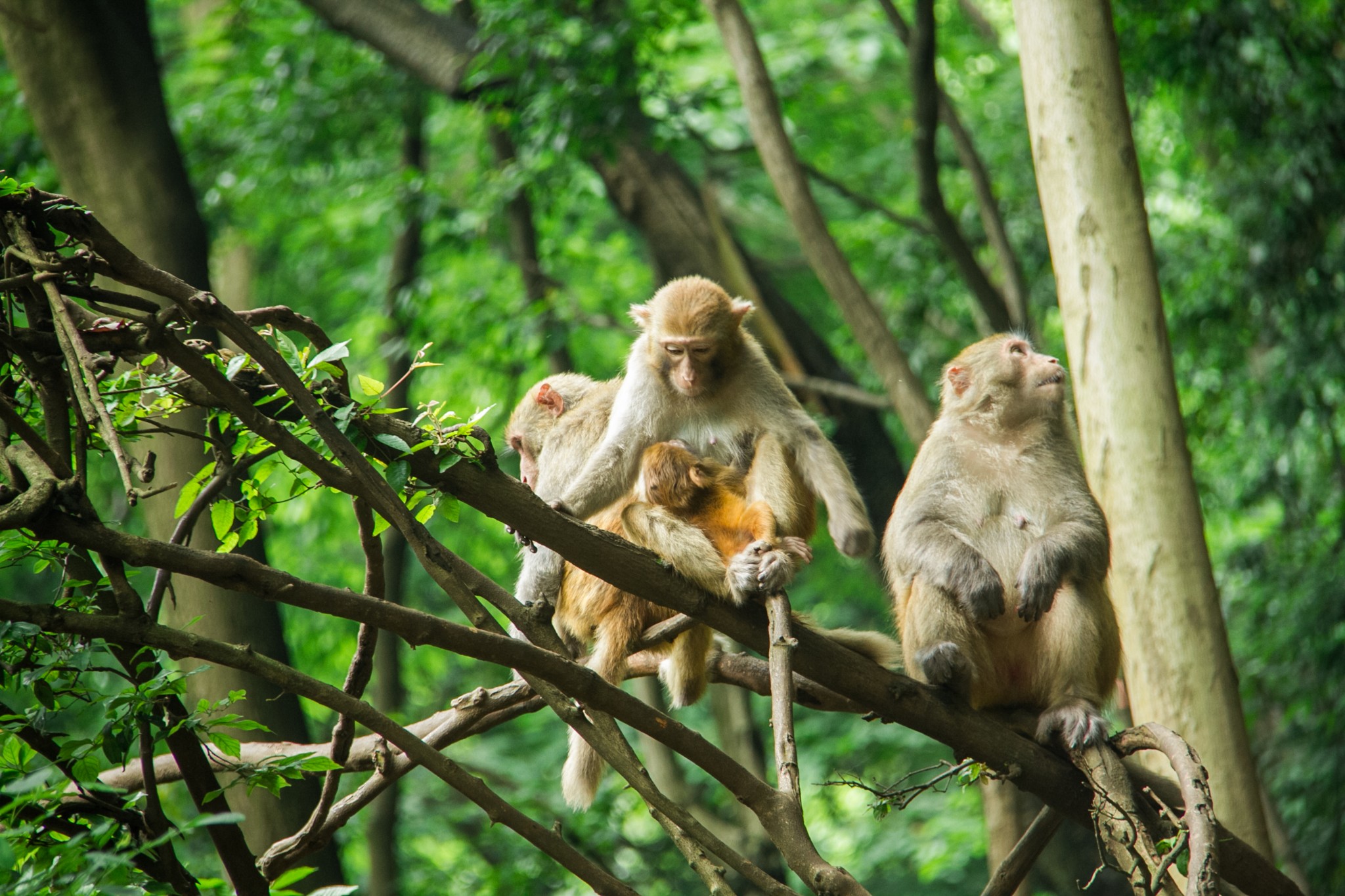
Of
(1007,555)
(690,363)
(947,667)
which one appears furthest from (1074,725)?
(690,363)

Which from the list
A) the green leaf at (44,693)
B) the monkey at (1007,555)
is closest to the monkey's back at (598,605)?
the monkey at (1007,555)

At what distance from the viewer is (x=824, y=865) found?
2531mm

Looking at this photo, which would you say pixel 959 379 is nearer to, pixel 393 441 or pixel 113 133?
pixel 393 441

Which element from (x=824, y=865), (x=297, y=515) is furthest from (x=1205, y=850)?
(x=297, y=515)

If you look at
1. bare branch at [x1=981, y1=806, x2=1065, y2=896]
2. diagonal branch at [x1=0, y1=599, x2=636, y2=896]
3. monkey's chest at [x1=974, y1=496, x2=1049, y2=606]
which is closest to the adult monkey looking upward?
monkey's chest at [x1=974, y1=496, x2=1049, y2=606]

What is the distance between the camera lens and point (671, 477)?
4.16m

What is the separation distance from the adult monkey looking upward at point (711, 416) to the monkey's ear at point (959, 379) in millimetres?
668

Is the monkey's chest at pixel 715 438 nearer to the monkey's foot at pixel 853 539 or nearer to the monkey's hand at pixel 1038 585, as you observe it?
the monkey's foot at pixel 853 539

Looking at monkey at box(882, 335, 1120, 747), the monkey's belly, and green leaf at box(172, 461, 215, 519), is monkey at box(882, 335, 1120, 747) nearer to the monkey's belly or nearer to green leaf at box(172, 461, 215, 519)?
the monkey's belly

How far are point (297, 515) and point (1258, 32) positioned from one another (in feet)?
28.3

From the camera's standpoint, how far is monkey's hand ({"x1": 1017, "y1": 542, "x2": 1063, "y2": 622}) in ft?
13.1

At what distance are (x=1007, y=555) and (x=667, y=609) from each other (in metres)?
1.35

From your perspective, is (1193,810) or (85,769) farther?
(1193,810)

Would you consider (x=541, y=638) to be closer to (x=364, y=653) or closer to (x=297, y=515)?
(x=364, y=653)
